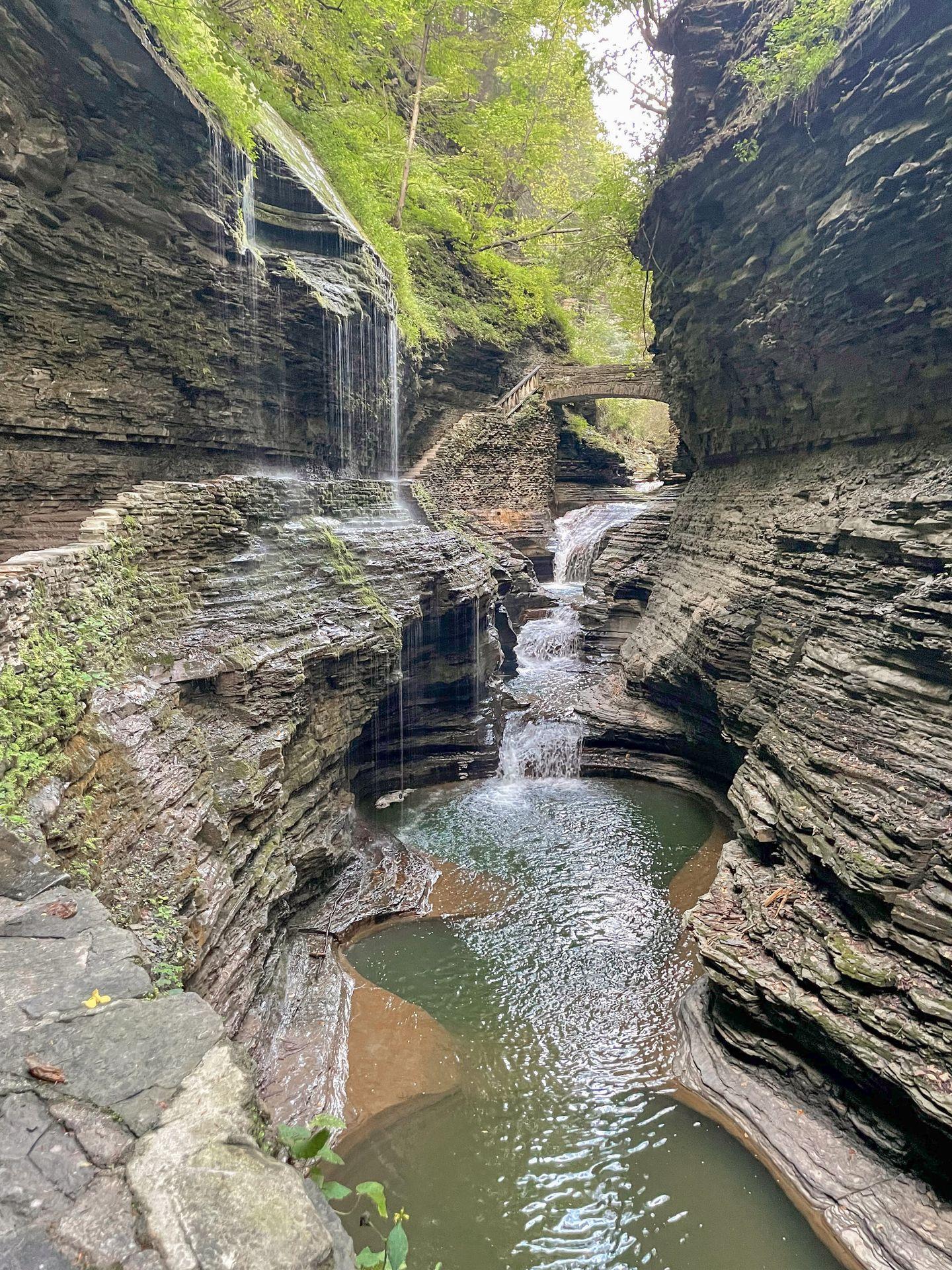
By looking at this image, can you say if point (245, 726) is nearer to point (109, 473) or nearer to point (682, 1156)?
point (682, 1156)

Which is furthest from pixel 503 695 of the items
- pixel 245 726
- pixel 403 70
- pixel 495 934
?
pixel 403 70

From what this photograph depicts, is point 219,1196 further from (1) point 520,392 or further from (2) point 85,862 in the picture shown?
(1) point 520,392

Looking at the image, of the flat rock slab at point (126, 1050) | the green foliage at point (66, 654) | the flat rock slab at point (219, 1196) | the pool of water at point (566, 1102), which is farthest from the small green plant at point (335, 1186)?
the pool of water at point (566, 1102)

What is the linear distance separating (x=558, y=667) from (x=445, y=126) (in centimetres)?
2047

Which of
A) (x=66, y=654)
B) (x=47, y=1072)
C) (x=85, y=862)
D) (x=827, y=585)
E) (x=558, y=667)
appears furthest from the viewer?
(x=558, y=667)

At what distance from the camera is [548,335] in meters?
26.3

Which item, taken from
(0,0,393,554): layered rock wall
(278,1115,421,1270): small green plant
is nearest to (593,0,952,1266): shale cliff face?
(278,1115,421,1270): small green plant

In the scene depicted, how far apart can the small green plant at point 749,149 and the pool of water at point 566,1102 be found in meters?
11.3

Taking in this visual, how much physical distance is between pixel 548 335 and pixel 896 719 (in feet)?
78.7

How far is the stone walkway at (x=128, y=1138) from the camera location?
176 centimetres

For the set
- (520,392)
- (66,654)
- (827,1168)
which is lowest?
(827,1168)

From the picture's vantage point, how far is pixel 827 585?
28.8ft

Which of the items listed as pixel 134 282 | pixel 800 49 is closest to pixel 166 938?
pixel 134 282

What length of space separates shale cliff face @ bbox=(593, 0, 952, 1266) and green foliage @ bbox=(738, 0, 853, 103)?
0.64 feet
